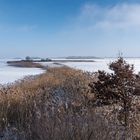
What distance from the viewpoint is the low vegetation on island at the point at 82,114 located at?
6102mm

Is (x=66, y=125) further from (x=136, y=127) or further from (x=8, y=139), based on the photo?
(x=136, y=127)

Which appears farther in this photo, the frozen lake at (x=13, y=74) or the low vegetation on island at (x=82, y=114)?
the frozen lake at (x=13, y=74)

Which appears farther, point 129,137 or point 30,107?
point 30,107

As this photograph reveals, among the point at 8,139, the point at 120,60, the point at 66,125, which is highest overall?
the point at 120,60

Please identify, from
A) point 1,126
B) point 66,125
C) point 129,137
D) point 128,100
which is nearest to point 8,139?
point 1,126

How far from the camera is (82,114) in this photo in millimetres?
6539

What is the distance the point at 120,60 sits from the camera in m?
10.4

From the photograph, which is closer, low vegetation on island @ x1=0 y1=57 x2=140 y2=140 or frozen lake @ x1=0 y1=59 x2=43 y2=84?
low vegetation on island @ x1=0 y1=57 x2=140 y2=140

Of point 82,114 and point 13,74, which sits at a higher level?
point 82,114

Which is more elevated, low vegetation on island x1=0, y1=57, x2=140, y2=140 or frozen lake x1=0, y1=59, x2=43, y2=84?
low vegetation on island x1=0, y1=57, x2=140, y2=140

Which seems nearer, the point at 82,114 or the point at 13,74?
the point at 82,114

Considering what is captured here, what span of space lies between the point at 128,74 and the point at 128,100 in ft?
2.00

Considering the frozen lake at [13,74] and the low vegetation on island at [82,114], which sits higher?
the low vegetation on island at [82,114]

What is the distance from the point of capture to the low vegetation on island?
6102 millimetres
